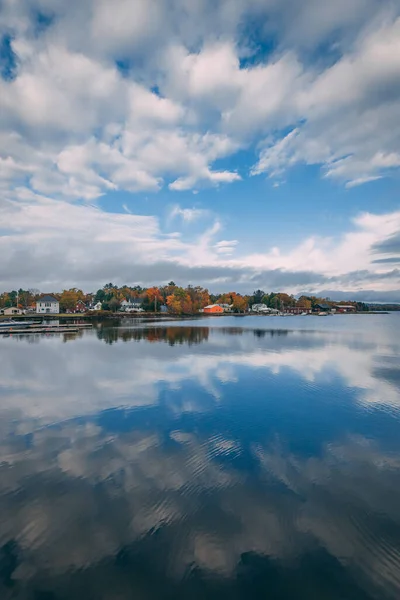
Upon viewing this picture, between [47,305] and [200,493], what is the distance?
111 m

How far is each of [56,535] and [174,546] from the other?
7.18ft

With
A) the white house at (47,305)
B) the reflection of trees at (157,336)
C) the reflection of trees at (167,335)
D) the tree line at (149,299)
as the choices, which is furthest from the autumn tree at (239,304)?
the reflection of trees at (157,336)

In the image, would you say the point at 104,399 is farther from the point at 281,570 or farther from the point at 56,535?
the point at 281,570

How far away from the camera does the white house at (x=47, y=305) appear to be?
4146 inches

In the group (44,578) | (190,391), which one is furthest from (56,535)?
(190,391)

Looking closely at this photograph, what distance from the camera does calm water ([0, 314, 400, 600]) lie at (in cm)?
497

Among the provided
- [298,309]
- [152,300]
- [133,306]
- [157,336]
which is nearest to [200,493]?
[157,336]

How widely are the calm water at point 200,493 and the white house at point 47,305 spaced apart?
3894 inches

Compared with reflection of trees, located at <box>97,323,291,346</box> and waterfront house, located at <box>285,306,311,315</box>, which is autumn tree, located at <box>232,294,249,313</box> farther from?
reflection of trees, located at <box>97,323,291,346</box>

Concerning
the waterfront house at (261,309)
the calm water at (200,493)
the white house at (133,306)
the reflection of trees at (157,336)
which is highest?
the white house at (133,306)

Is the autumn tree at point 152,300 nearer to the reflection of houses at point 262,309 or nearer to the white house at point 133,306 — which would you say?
the white house at point 133,306

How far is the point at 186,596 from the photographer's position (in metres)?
4.68

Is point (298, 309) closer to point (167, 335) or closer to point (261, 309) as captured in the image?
point (261, 309)

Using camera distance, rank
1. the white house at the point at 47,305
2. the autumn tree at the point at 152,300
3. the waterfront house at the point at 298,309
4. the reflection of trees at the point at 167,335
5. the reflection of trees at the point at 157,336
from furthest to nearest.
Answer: the waterfront house at the point at 298,309 → the autumn tree at the point at 152,300 → the white house at the point at 47,305 → the reflection of trees at the point at 167,335 → the reflection of trees at the point at 157,336
